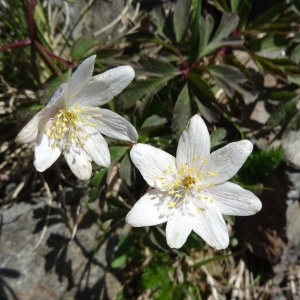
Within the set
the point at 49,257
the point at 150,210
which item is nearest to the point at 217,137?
the point at 150,210

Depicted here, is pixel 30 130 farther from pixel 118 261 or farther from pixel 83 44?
pixel 118 261

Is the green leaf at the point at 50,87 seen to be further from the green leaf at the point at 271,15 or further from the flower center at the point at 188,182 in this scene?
the green leaf at the point at 271,15

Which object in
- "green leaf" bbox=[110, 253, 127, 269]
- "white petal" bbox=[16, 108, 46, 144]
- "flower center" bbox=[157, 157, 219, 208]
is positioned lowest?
"green leaf" bbox=[110, 253, 127, 269]

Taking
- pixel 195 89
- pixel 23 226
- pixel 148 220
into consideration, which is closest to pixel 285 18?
pixel 195 89

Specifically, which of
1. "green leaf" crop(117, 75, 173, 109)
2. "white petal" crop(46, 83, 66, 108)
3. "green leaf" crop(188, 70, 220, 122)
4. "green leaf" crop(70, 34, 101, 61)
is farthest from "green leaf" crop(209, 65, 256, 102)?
"white petal" crop(46, 83, 66, 108)

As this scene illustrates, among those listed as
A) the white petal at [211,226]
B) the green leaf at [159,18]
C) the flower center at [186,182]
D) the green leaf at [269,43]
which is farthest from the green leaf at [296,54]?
the white petal at [211,226]

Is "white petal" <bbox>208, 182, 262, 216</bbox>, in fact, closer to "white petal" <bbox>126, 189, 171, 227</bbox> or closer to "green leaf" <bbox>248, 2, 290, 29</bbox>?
"white petal" <bbox>126, 189, 171, 227</bbox>
